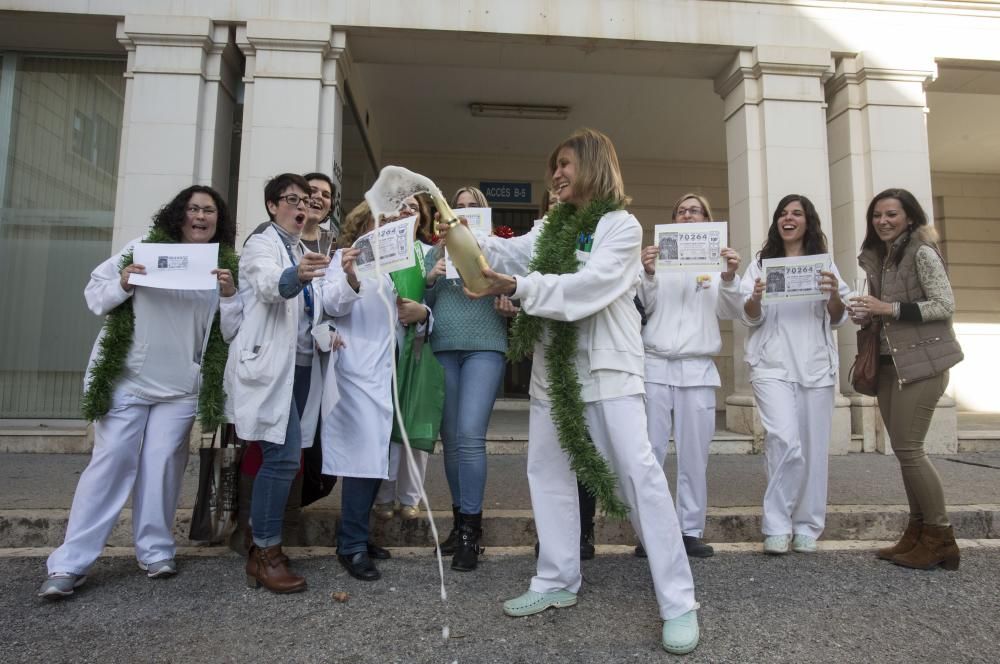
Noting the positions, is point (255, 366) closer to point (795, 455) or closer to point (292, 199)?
point (292, 199)

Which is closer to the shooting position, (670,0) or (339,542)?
(339,542)

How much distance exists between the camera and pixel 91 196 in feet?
24.5

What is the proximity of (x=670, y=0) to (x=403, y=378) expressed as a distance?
20.1 ft

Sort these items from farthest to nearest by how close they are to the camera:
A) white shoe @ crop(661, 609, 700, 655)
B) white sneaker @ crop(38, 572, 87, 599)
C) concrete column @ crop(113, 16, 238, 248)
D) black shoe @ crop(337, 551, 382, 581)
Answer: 1. concrete column @ crop(113, 16, 238, 248)
2. black shoe @ crop(337, 551, 382, 581)
3. white sneaker @ crop(38, 572, 87, 599)
4. white shoe @ crop(661, 609, 700, 655)

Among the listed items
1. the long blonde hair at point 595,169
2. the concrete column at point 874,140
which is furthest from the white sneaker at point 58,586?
Answer: the concrete column at point 874,140

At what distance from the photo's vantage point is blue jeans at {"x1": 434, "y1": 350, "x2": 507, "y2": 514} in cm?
339

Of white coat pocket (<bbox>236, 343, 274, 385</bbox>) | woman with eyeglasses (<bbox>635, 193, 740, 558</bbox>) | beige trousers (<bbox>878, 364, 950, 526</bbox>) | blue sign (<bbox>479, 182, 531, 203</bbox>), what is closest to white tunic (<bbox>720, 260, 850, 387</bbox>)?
woman with eyeglasses (<bbox>635, 193, 740, 558</bbox>)

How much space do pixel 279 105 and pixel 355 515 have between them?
5.07 meters

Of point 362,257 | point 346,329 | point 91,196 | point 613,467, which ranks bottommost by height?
point 613,467

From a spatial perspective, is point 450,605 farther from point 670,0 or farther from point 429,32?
point 670,0

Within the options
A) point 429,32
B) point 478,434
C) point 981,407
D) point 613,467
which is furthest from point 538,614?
point 981,407

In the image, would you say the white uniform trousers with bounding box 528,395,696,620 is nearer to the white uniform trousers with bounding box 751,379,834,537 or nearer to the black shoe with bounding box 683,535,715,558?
the black shoe with bounding box 683,535,715,558

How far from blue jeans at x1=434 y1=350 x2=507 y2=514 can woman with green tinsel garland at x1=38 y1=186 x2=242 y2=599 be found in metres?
1.22

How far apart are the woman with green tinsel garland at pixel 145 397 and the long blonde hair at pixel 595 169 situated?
191 cm
